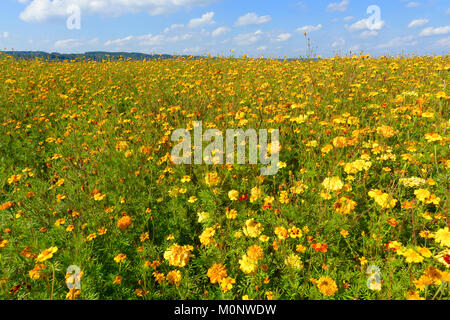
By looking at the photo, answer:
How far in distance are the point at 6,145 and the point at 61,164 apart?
152cm

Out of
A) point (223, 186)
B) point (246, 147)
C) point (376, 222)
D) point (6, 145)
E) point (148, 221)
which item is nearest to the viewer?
point (376, 222)

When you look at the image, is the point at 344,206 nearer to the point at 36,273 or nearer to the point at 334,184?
the point at 334,184

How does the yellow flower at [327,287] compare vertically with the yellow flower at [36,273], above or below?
below

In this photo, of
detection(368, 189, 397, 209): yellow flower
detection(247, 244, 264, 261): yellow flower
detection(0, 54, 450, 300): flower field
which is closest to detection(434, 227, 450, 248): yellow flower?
detection(0, 54, 450, 300): flower field

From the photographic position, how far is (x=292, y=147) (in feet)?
12.0

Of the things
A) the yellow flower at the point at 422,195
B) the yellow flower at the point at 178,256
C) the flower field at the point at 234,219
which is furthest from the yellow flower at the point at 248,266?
the yellow flower at the point at 422,195

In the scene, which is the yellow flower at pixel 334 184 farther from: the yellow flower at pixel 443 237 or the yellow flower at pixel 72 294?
the yellow flower at pixel 72 294

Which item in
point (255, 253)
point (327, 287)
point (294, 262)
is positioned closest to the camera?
point (327, 287)

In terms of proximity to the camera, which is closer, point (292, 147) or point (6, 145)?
point (292, 147)

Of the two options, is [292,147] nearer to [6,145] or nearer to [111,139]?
[111,139]

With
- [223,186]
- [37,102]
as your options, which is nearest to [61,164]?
[223,186]

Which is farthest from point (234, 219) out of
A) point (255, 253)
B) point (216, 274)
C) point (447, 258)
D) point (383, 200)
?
point (447, 258)

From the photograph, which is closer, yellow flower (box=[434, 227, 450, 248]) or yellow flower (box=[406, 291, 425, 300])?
yellow flower (box=[406, 291, 425, 300])

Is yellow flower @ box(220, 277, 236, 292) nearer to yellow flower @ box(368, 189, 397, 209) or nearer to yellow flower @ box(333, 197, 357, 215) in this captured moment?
yellow flower @ box(333, 197, 357, 215)
